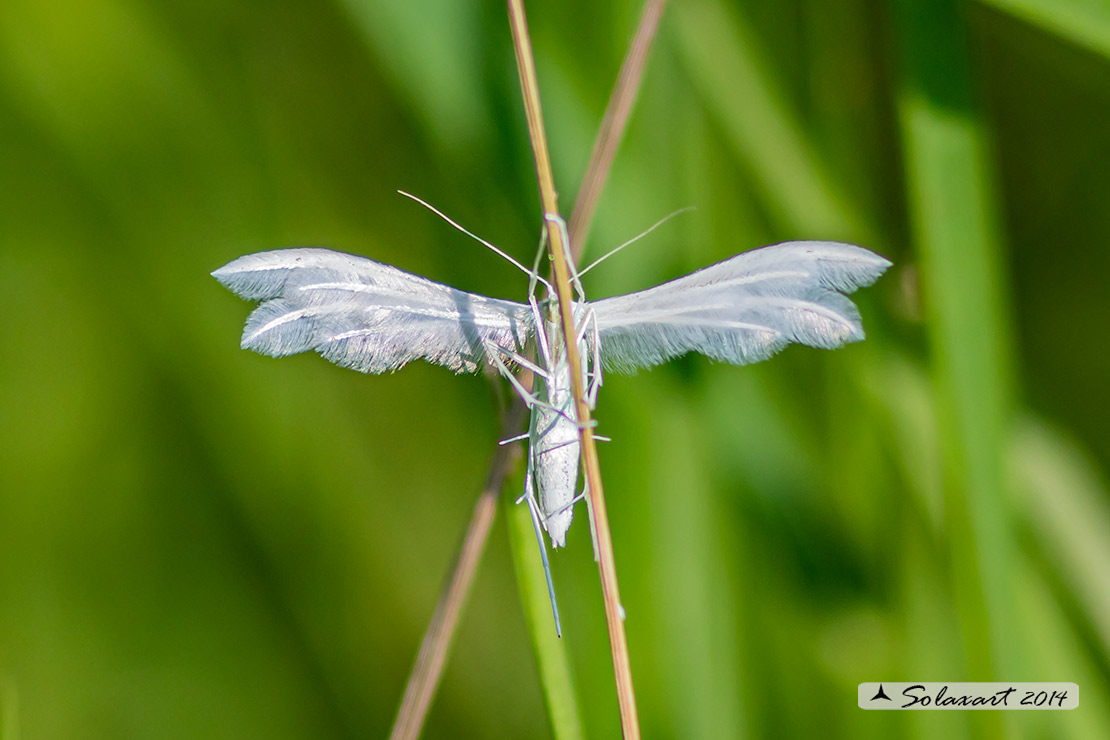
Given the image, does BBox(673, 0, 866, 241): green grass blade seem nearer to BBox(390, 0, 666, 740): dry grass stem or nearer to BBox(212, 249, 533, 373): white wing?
BBox(390, 0, 666, 740): dry grass stem

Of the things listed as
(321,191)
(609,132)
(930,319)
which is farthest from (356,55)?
(930,319)

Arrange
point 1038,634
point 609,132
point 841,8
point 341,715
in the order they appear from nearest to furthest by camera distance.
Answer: point 609,132 → point 1038,634 → point 841,8 → point 341,715

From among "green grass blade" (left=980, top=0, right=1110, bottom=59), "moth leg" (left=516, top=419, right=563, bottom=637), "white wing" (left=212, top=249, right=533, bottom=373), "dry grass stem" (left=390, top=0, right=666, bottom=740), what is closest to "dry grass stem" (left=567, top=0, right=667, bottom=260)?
"dry grass stem" (left=390, top=0, right=666, bottom=740)

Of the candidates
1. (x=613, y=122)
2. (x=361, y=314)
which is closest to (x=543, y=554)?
(x=361, y=314)

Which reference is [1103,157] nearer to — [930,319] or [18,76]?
[930,319]

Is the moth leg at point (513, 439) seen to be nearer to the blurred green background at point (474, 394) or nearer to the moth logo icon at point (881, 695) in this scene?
the blurred green background at point (474, 394)

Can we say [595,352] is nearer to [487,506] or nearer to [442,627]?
[487,506]

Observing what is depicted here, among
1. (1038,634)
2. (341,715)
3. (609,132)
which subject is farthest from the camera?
(341,715)
